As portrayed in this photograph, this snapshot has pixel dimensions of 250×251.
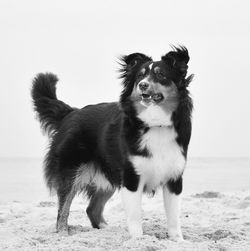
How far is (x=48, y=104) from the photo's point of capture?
681cm

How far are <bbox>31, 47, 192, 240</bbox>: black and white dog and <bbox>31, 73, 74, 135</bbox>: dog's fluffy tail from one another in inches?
22.3

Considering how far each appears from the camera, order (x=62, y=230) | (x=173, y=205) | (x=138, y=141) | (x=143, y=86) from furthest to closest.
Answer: (x=62, y=230) < (x=173, y=205) < (x=138, y=141) < (x=143, y=86)

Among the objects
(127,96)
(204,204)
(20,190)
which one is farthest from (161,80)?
(20,190)

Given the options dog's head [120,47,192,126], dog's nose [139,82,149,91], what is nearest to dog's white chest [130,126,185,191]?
dog's head [120,47,192,126]

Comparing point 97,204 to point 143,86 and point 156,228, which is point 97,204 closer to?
point 156,228

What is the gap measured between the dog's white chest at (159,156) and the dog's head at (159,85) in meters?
0.12

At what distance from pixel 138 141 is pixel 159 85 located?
57 centimetres

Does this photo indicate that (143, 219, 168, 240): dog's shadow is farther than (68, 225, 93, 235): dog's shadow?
No

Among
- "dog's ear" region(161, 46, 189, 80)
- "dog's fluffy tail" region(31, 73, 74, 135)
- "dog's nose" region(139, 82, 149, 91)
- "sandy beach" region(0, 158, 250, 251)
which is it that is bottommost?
"sandy beach" region(0, 158, 250, 251)

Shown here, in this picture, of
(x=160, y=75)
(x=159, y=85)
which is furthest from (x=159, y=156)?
(x=160, y=75)

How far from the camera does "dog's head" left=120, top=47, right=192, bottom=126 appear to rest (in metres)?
5.18

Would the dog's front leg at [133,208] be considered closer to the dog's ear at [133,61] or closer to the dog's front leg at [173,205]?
the dog's front leg at [173,205]

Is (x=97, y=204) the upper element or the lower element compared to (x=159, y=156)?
lower

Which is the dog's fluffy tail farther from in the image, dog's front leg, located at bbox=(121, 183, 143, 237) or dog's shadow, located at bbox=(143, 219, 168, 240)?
dog's front leg, located at bbox=(121, 183, 143, 237)
